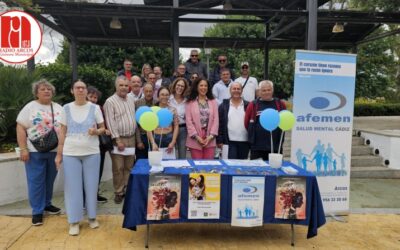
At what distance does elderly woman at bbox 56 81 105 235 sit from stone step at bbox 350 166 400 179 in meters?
5.21

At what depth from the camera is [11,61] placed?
4.68 m

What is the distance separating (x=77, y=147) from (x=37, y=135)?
2.07 ft

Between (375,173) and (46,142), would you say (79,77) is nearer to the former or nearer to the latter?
(46,142)

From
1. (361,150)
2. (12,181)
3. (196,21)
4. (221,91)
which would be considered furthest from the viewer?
(196,21)

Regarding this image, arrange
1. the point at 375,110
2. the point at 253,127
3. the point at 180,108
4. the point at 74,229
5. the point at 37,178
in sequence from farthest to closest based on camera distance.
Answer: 1. the point at 375,110
2. the point at 180,108
3. the point at 253,127
4. the point at 37,178
5. the point at 74,229

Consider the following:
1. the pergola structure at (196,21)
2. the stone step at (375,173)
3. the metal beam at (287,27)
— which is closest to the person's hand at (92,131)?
the pergola structure at (196,21)

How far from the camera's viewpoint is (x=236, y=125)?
193 inches

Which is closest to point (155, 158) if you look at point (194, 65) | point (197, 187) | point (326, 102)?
point (197, 187)

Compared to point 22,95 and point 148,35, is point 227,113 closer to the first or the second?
point 22,95

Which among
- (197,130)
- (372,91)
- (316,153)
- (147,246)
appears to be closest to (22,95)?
(197,130)

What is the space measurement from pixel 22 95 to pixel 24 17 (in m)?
1.88

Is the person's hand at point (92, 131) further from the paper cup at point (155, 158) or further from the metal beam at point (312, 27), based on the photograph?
the metal beam at point (312, 27)

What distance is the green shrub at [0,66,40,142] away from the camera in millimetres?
6043

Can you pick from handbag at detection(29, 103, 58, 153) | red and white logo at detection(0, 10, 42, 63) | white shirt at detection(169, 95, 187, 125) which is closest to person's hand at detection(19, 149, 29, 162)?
handbag at detection(29, 103, 58, 153)
